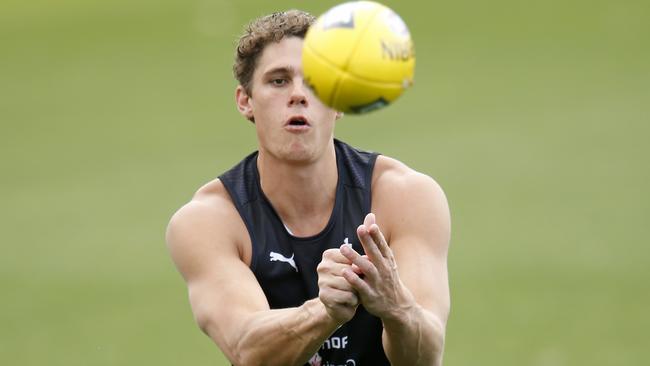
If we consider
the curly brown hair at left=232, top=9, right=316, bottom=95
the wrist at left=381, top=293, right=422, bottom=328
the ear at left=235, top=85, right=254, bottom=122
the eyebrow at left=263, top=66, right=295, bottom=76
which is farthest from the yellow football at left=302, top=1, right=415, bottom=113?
the ear at left=235, top=85, right=254, bottom=122

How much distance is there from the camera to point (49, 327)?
12.0m

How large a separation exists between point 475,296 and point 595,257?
1.55m

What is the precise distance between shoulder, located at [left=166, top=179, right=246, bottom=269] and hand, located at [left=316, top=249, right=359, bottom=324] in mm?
1287

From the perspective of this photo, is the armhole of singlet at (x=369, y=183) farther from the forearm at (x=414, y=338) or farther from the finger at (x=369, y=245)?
the finger at (x=369, y=245)

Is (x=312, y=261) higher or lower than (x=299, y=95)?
lower

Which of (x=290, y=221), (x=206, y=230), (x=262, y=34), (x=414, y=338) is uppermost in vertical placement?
(x=262, y=34)

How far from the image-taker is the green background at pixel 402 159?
11.7 m

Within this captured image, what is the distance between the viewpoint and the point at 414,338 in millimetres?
6324

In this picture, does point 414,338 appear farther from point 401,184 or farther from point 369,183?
point 369,183

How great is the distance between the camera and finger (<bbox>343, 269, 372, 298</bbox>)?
5.81 metres

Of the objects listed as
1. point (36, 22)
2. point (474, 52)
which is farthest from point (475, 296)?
point (36, 22)

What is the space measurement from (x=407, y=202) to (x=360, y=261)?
1.45m

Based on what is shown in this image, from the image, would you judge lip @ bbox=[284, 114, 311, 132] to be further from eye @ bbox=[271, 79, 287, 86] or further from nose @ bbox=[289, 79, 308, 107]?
eye @ bbox=[271, 79, 287, 86]

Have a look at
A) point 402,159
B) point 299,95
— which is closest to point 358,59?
point 299,95
